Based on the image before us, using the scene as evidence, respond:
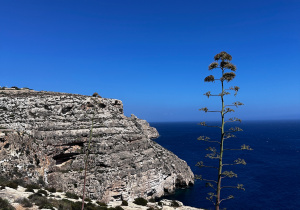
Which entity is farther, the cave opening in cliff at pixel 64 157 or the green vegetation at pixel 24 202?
the cave opening in cliff at pixel 64 157

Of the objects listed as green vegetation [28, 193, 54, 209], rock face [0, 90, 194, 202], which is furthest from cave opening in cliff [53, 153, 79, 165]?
green vegetation [28, 193, 54, 209]

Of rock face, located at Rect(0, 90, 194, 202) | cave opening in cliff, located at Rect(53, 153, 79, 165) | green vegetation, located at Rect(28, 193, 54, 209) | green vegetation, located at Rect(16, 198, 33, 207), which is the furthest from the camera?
cave opening in cliff, located at Rect(53, 153, 79, 165)

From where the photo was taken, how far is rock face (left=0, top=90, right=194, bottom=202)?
37625mm

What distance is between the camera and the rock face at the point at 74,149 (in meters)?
37.6

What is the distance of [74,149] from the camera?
145ft

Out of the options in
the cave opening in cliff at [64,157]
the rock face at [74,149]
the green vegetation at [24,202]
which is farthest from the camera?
the cave opening in cliff at [64,157]

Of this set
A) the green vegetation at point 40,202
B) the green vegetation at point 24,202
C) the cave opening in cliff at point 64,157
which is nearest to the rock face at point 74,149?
the cave opening in cliff at point 64,157

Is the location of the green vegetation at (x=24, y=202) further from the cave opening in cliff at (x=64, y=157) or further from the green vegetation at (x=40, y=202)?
the cave opening in cliff at (x=64, y=157)

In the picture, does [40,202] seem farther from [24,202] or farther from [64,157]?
[64,157]

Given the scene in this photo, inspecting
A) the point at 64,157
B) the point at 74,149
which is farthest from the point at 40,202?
the point at 64,157

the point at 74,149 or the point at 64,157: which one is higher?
the point at 74,149

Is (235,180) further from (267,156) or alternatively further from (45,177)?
(45,177)

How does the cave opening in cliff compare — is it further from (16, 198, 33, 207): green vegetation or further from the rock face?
(16, 198, 33, 207): green vegetation

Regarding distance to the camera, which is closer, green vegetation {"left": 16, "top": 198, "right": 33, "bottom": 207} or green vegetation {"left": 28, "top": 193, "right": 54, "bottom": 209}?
green vegetation {"left": 16, "top": 198, "right": 33, "bottom": 207}
